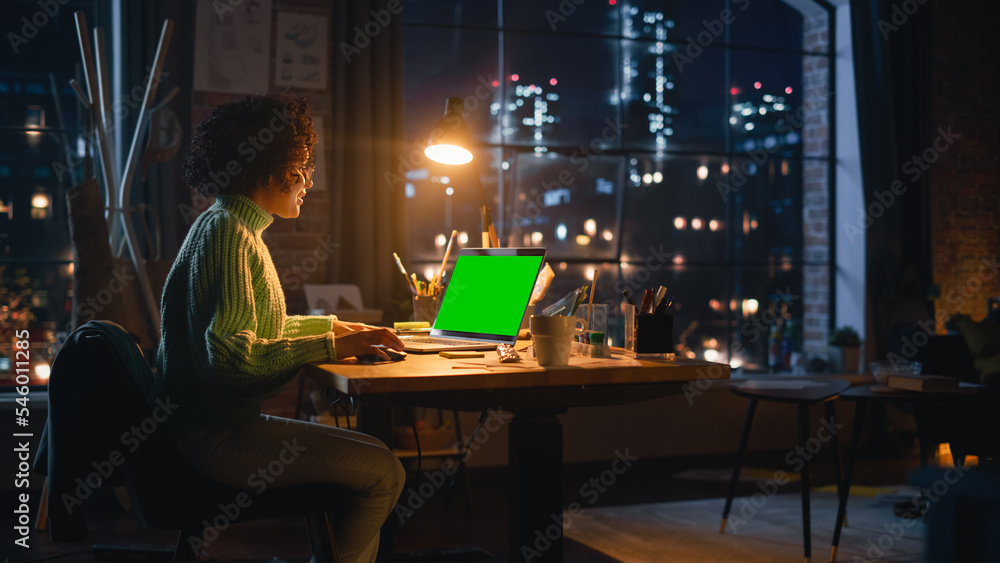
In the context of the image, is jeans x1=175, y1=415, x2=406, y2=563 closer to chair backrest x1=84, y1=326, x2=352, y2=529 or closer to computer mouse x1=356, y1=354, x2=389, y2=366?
chair backrest x1=84, y1=326, x2=352, y2=529

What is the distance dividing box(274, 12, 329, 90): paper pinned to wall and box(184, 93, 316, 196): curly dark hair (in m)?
2.01

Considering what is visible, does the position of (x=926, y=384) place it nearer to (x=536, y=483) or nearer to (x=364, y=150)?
(x=536, y=483)

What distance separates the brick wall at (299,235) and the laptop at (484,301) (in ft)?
5.09

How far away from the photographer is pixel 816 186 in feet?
16.4

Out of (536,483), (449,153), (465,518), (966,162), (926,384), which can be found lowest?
(465,518)

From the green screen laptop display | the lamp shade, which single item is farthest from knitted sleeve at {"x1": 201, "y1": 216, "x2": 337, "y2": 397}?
the lamp shade

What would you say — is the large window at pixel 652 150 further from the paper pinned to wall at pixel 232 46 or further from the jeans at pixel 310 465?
the jeans at pixel 310 465

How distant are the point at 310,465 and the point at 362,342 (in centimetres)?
28

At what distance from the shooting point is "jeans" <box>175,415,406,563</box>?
165cm

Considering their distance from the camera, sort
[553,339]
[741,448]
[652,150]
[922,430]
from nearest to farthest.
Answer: [553,339], [741,448], [922,430], [652,150]

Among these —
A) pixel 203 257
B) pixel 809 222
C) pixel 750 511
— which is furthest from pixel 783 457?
pixel 203 257

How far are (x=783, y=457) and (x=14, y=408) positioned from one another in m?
3.82

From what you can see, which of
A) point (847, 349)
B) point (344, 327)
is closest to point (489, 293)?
point (344, 327)

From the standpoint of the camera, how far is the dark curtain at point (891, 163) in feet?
15.3
